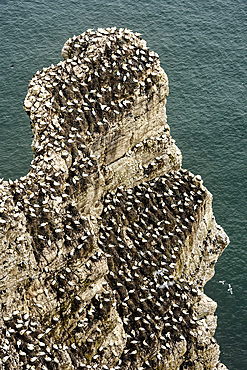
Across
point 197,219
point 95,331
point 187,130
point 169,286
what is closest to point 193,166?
point 187,130

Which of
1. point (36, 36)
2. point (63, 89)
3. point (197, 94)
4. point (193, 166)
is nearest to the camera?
point (63, 89)

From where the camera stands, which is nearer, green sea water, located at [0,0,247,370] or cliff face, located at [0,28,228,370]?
cliff face, located at [0,28,228,370]

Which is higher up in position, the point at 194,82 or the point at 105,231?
the point at 194,82

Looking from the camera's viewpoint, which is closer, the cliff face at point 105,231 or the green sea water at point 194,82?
the cliff face at point 105,231

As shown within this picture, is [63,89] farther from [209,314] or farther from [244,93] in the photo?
[244,93]
